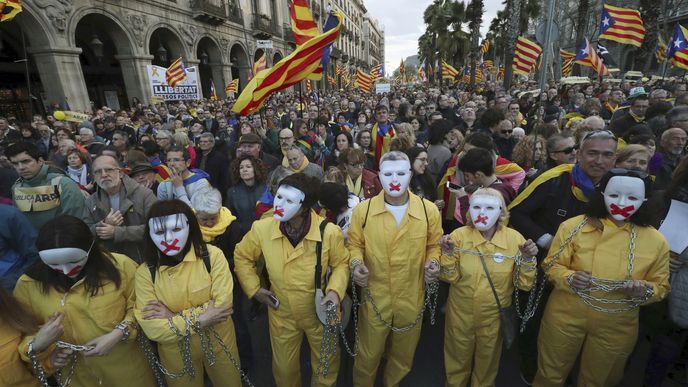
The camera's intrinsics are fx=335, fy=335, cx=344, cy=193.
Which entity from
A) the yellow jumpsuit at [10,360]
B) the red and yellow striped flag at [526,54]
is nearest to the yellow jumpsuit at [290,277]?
the yellow jumpsuit at [10,360]

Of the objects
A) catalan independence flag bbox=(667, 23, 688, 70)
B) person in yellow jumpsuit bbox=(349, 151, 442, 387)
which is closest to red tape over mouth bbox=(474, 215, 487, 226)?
person in yellow jumpsuit bbox=(349, 151, 442, 387)

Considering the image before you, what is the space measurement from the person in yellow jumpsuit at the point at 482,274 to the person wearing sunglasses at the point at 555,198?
0.46m

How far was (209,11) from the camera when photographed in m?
19.8

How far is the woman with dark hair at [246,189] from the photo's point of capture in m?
3.71

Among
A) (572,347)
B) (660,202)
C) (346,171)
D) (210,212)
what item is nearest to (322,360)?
(210,212)

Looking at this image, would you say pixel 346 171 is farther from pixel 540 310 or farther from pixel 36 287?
pixel 36 287

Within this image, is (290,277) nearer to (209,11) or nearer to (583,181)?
(583,181)

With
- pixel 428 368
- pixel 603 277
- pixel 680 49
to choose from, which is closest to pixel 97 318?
pixel 428 368

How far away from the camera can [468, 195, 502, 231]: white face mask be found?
2.26 metres

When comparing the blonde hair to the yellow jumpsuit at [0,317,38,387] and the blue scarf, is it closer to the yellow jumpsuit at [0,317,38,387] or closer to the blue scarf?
the blue scarf

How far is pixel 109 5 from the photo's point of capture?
47.3ft

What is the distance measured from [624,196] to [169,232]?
276cm

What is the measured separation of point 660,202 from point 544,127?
281cm

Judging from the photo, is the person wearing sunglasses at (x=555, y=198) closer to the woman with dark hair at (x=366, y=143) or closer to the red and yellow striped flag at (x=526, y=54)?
the woman with dark hair at (x=366, y=143)
